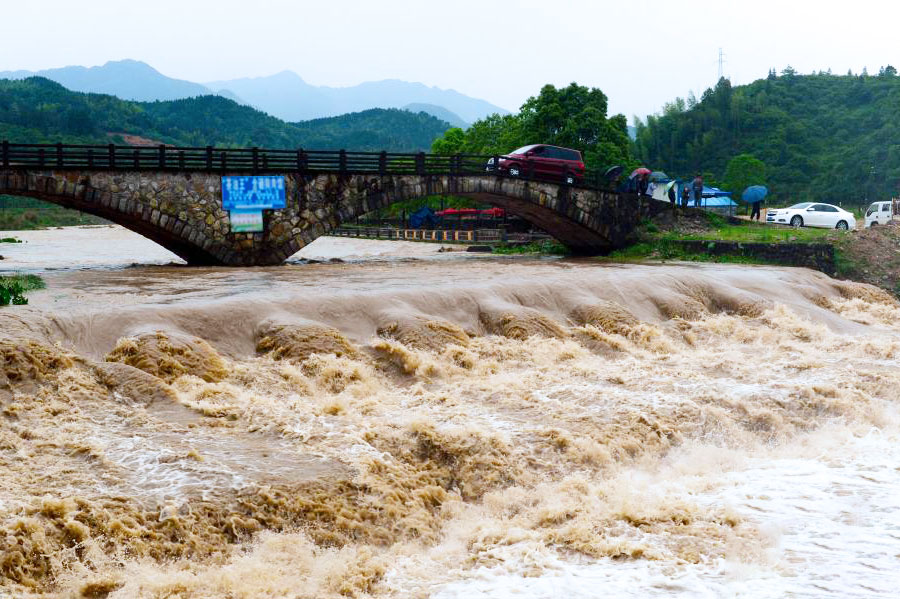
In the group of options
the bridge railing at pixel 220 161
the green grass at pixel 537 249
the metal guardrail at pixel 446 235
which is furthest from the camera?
the metal guardrail at pixel 446 235

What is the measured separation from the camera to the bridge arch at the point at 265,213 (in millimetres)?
26416

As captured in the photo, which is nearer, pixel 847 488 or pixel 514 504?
pixel 514 504

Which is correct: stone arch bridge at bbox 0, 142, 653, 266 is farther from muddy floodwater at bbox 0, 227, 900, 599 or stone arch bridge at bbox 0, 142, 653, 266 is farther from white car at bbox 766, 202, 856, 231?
white car at bbox 766, 202, 856, 231

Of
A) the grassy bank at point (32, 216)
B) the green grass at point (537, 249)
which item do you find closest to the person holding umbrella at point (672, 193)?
the green grass at point (537, 249)

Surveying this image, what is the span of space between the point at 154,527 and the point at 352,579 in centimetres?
193

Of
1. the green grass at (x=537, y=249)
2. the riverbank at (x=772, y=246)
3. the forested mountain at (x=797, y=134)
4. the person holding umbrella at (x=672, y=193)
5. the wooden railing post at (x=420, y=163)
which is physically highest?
the forested mountain at (x=797, y=134)

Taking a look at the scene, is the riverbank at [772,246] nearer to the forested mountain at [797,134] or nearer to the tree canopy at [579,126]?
the tree canopy at [579,126]

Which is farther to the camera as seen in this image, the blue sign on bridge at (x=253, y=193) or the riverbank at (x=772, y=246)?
the riverbank at (x=772, y=246)

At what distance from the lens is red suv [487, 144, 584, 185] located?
35375 mm

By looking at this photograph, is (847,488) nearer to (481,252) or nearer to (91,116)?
(481,252)

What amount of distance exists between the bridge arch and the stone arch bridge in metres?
0.03

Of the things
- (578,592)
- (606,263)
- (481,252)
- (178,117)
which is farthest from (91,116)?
(578,592)

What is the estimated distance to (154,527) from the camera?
827cm

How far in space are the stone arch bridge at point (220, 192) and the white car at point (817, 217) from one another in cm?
951
